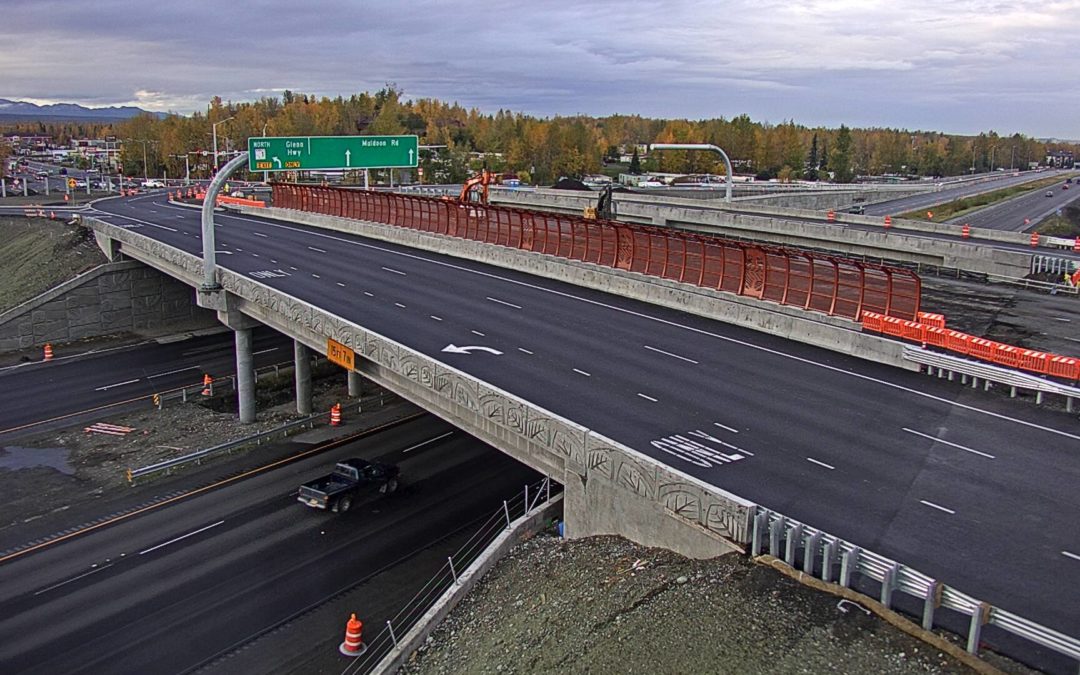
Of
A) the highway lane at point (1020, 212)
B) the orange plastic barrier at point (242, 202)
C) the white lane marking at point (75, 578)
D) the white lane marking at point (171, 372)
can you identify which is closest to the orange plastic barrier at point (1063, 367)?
the white lane marking at point (75, 578)

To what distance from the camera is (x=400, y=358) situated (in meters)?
22.7

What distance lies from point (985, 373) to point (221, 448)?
2558 cm

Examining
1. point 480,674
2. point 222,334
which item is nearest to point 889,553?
point 480,674

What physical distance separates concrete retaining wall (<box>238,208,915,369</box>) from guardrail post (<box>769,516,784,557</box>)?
484 inches

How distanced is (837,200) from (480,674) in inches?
3312

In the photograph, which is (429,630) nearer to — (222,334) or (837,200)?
(222,334)

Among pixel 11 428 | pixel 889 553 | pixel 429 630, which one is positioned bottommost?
pixel 11 428

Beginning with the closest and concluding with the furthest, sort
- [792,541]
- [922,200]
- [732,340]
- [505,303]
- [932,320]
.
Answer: [792,541]
[932,320]
[732,340]
[505,303]
[922,200]

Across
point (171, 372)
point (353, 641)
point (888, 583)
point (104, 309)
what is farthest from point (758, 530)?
point (104, 309)

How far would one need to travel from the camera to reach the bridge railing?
2655cm

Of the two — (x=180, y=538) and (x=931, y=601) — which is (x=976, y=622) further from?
(x=180, y=538)

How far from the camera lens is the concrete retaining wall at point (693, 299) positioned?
2512 centimetres

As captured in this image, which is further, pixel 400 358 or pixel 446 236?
pixel 446 236

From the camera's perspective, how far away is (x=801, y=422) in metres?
19.4
